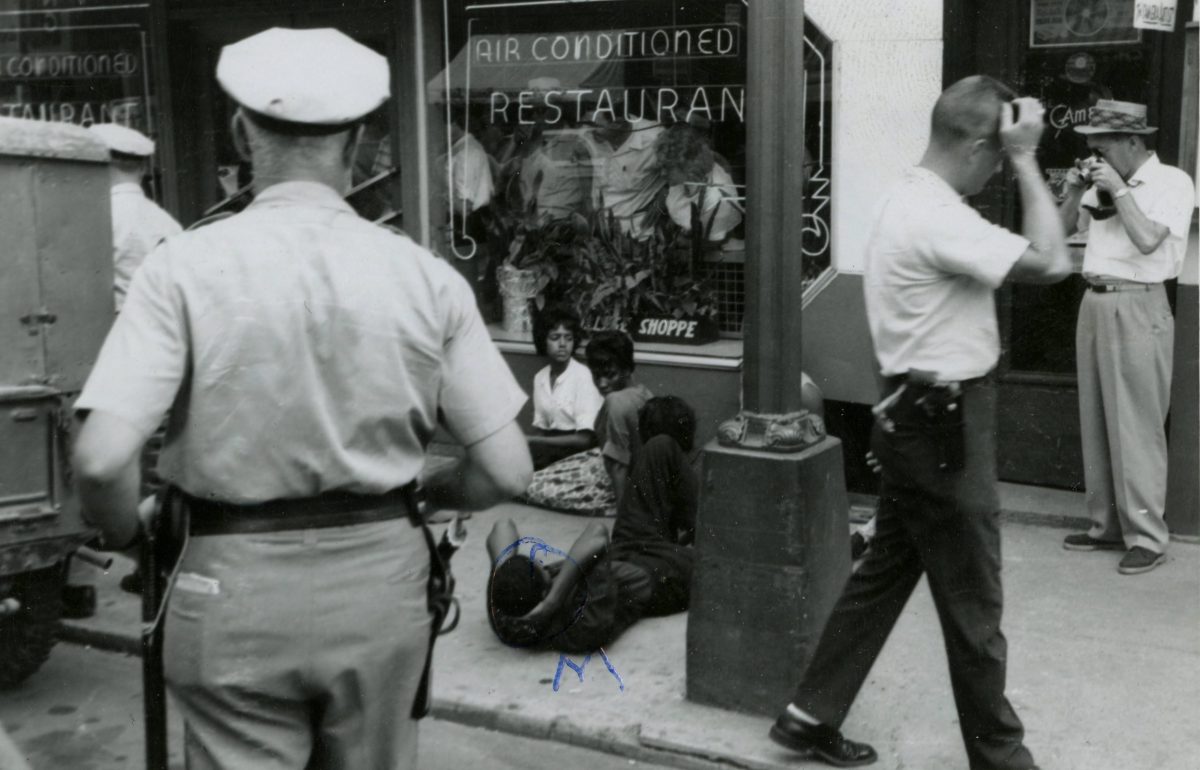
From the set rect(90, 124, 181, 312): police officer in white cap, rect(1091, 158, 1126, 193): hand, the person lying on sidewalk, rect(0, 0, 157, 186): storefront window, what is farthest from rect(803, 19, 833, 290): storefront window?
rect(0, 0, 157, 186): storefront window

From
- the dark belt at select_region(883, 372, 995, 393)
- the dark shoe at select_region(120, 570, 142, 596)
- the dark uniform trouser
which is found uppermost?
the dark belt at select_region(883, 372, 995, 393)

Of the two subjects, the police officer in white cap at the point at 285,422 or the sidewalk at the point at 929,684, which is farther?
the sidewalk at the point at 929,684

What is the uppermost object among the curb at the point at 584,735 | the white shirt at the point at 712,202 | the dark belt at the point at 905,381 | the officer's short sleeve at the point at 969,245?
the white shirt at the point at 712,202

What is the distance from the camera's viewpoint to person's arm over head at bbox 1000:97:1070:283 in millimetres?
3709

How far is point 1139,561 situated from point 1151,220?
145 cm

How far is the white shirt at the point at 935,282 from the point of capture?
3.77m

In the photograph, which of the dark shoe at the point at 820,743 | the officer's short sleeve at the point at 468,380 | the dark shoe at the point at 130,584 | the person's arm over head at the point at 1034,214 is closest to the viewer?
the officer's short sleeve at the point at 468,380

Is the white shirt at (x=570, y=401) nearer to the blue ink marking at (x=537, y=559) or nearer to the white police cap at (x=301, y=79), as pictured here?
the blue ink marking at (x=537, y=559)

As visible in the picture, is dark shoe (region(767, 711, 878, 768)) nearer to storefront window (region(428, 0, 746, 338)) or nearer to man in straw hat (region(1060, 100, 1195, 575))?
man in straw hat (region(1060, 100, 1195, 575))

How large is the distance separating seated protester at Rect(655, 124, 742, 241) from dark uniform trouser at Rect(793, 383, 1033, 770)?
391 cm

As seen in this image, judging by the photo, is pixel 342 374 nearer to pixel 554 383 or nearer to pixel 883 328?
pixel 883 328

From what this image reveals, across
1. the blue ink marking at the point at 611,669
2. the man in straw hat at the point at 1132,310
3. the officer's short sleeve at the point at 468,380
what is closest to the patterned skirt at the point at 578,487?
the blue ink marking at the point at 611,669

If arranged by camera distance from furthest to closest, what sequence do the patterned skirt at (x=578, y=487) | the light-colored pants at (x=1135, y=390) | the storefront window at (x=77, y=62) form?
the storefront window at (x=77, y=62)
the patterned skirt at (x=578, y=487)
the light-colored pants at (x=1135, y=390)

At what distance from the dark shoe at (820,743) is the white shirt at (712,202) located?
3.98m
